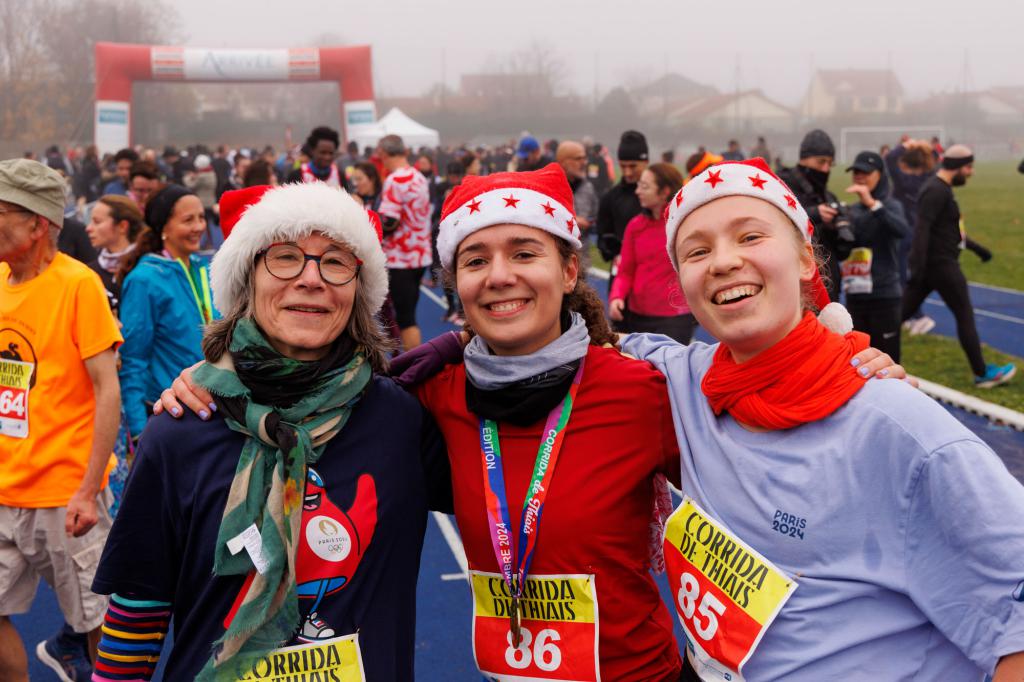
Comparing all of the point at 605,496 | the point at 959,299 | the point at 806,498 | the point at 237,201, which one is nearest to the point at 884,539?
the point at 806,498

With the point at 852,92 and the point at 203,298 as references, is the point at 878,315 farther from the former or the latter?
the point at 852,92

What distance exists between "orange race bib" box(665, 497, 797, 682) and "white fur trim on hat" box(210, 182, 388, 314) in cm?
99

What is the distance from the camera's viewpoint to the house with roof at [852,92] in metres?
91.1

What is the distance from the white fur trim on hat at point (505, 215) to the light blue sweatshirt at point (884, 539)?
74cm

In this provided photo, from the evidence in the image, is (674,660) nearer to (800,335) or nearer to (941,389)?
(800,335)

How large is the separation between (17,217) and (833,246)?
5.30 meters

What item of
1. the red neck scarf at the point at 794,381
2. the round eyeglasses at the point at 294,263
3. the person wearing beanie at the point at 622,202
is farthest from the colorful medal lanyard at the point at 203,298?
the person wearing beanie at the point at 622,202

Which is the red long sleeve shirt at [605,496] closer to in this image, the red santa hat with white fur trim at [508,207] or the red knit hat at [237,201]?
the red santa hat with white fur trim at [508,207]

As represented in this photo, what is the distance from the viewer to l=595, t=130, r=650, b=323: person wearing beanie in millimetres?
8195

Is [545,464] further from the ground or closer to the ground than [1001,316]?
further from the ground

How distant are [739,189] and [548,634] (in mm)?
1123

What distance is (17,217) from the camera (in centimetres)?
350

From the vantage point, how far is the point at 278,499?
2062 millimetres

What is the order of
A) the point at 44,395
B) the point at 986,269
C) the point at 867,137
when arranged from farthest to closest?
1. the point at 867,137
2. the point at 986,269
3. the point at 44,395
